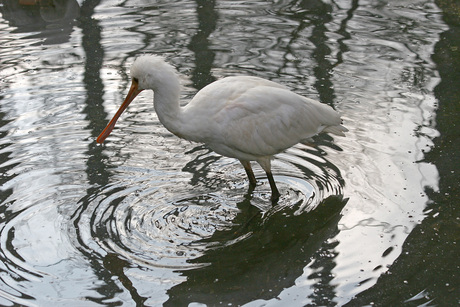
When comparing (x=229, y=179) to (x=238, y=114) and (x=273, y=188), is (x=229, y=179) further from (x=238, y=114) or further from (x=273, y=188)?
(x=238, y=114)

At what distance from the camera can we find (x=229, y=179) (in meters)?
6.15

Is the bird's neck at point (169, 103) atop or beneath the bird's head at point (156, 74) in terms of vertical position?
beneath

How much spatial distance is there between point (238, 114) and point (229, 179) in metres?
0.93

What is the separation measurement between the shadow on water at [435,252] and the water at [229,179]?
1 cm

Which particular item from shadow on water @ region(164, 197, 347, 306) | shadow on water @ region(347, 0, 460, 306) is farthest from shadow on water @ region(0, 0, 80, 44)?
shadow on water @ region(347, 0, 460, 306)

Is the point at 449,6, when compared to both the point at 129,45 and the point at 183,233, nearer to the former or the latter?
the point at 129,45

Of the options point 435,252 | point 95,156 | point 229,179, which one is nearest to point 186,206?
point 229,179

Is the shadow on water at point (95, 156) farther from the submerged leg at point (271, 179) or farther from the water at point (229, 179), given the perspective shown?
the submerged leg at point (271, 179)

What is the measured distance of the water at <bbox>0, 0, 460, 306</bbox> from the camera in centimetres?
465

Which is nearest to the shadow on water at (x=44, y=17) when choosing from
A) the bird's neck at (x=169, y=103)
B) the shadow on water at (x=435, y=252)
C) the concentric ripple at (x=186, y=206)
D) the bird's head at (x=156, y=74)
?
the concentric ripple at (x=186, y=206)

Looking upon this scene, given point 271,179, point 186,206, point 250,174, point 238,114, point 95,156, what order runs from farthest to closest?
point 95,156 < point 250,174 < point 271,179 < point 186,206 < point 238,114

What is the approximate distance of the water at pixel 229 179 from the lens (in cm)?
465

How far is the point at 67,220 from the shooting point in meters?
5.37

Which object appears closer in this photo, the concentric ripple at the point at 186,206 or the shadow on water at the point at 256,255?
the shadow on water at the point at 256,255
